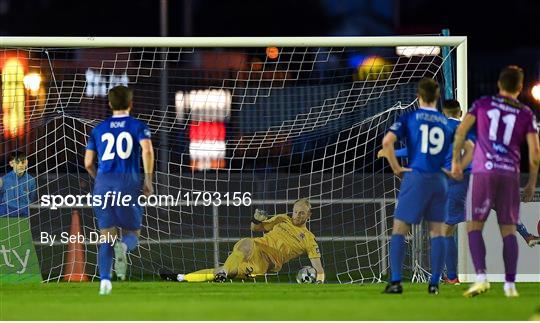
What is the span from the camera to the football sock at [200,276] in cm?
1425

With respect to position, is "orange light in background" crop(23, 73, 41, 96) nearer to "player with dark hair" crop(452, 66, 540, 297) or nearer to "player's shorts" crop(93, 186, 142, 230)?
"player's shorts" crop(93, 186, 142, 230)

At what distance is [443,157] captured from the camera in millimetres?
11594

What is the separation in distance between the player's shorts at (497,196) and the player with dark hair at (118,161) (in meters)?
2.52

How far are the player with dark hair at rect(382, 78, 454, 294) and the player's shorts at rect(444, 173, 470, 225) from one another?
136 centimetres

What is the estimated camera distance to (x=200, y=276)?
14305mm

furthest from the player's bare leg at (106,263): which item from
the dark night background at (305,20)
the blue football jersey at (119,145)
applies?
the dark night background at (305,20)

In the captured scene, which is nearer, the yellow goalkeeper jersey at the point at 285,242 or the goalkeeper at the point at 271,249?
the goalkeeper at the point at 271,249

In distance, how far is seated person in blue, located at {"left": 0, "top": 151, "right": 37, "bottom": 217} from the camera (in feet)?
48.0

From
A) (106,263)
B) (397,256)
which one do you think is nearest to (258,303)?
(397,256)

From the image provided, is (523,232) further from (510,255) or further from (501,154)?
(501,154)

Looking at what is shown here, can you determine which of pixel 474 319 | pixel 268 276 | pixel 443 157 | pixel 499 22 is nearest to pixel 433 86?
pixel 443 157

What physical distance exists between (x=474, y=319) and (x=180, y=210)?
21.7 ft

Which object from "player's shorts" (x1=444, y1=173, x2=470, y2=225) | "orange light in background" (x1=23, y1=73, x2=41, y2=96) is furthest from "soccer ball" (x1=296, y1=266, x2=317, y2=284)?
"orange light in background" (x1=23, y1=73, x2=41, y2=96)

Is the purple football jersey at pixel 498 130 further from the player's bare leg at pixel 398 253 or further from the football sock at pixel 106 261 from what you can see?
the football sock at pixel 106 261
